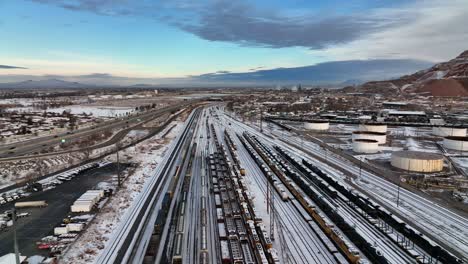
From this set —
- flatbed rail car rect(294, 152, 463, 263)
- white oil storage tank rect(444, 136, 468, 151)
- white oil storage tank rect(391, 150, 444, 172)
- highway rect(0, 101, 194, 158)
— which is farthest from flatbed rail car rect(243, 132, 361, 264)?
highway rect(0, 101, 194, 158)

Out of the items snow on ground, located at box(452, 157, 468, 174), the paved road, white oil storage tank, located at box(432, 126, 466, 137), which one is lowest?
the paved road

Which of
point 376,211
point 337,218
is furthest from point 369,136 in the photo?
point 337,218

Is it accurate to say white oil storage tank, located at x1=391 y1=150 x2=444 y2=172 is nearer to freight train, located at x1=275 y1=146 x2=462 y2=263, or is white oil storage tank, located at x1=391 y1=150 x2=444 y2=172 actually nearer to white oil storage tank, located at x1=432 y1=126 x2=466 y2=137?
freight train, located at x1=275 y1=146 x2=462 y2=263

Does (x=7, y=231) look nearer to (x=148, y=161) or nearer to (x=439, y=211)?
(x=148, y=161)

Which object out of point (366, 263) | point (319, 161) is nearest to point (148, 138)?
point (319, 161)

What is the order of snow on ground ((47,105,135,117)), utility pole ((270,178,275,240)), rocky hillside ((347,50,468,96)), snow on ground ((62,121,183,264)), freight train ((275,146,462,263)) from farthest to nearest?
rocky hillside ((347,50,468,96))
snow on ground ((47,105,135,117))
utility pole ((270,178,275,240))
snow on ground ((62,121,183,264))
freight train ((275,146,462,263))

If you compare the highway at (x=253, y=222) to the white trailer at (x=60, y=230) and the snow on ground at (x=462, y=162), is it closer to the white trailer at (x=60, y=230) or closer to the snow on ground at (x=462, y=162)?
the white trailer at (x=60, y=230)
